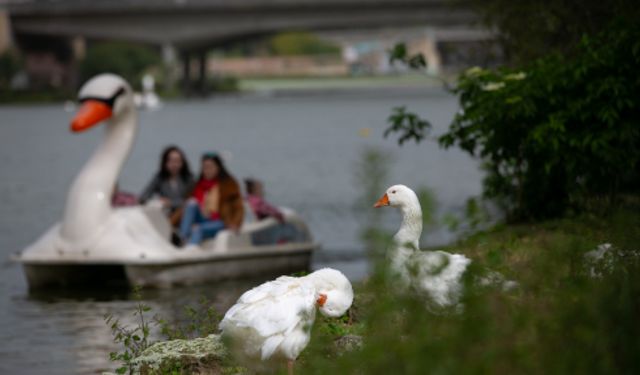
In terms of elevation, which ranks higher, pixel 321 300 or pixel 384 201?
pixel 384 201

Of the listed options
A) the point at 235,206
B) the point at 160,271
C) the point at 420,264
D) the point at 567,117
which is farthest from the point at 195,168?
the point at 420,264

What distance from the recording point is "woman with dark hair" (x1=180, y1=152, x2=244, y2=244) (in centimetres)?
1594

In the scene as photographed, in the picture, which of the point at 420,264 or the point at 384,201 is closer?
the point at 420,264

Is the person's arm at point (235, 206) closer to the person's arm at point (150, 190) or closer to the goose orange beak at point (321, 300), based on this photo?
the person's arm at point (150, 190)

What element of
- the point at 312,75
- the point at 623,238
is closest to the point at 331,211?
the point at 623,238

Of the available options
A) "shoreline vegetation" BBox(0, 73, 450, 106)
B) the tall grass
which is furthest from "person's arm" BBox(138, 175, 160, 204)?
"shoreline vegetation" BBox(0, 73, 450, 106)

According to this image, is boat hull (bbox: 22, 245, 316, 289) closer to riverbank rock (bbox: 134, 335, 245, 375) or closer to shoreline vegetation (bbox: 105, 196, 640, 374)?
riverbank rock (bbox: 134, 335, 245, 375)

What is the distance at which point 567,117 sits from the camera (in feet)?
43.2

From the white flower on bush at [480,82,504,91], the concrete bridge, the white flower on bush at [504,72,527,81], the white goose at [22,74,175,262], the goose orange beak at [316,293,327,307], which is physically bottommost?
the concrete bridge

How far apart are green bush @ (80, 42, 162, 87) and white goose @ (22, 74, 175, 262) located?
87103 millimetres

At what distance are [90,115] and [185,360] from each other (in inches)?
318

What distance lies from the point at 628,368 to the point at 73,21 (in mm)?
81252

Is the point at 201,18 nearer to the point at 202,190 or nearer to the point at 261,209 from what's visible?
the point at 261,209

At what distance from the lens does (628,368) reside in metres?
5.16
